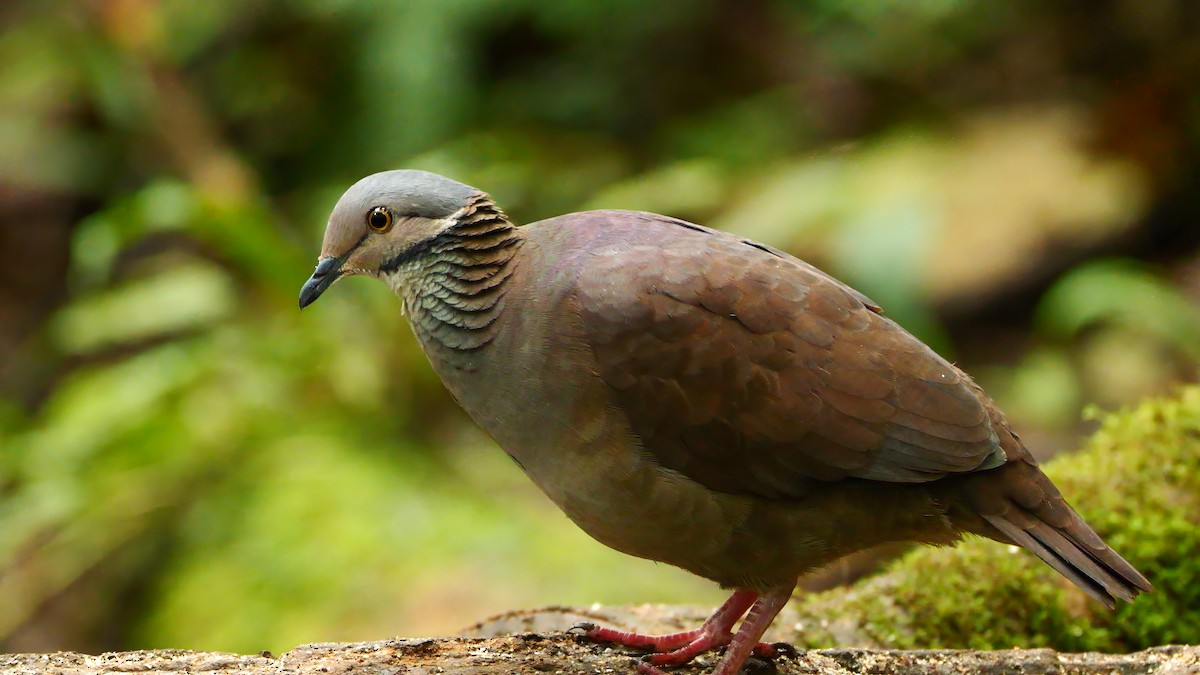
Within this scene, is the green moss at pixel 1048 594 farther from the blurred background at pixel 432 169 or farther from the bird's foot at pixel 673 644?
the blurred background at pixel 432 169

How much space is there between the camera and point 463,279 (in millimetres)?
3545

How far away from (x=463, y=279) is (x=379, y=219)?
311 millimetres

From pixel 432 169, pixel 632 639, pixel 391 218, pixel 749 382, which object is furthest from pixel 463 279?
pixel 432 169

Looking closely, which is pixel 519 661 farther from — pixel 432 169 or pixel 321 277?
pixel 432 169

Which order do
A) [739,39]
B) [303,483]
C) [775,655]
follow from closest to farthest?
1. [775,655]
2. [303,483]
3. [739,39]

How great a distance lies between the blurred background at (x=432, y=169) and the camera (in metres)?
6.22

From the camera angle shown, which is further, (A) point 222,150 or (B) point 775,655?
(A) point 222,150

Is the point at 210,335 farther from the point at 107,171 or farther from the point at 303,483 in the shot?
the point at 107,171

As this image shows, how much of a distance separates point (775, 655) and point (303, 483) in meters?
3.30

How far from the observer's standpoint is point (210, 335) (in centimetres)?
713

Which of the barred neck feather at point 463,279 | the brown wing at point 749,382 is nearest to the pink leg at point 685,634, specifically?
Result: the brown wing at point 749,382

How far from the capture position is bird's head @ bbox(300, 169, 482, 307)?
3562 millimetres

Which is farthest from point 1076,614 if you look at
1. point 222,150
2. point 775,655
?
point 222,150

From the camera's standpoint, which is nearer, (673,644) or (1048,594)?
(673,644)
